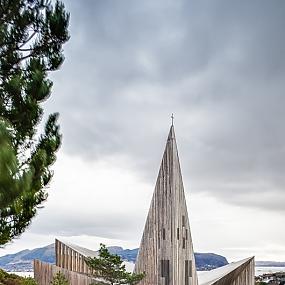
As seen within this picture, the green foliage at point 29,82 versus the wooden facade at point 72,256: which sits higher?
the green foliage at point 29,82

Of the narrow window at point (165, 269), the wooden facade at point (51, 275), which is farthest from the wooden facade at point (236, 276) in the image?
the wooden facade at point (51, 275)

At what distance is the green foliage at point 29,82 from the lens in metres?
5.55

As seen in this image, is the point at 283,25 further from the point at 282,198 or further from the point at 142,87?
the point at 282,198

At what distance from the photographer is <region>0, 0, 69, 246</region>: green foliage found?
555 cm

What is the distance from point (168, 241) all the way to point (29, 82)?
6.50 metres

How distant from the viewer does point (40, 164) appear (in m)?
5.30

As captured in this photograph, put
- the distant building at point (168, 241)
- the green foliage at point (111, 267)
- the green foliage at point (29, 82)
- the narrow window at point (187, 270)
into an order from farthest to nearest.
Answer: the narrow window at point (187, 270) → the distant building at point (168, 241) → the green foliage at point (111, 267) → the green foliage at point (29, 82)

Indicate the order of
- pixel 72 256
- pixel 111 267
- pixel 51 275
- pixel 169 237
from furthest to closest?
pixel 72 256 → pixel 51 275 → pixel 169 237 → pixel 111 267

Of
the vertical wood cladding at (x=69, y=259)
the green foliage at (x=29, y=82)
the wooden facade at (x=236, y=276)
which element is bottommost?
the wooden facade at (x=236, y=276)

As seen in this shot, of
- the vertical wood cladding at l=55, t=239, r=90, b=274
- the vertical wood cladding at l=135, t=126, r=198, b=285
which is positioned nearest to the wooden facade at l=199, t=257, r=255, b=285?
the vertical wood cladding at l=135, t=126, r=198, b=285

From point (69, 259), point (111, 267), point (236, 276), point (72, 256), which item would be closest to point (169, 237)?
point (111, 267)

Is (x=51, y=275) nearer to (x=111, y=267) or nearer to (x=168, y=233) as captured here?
(x=111, y=267)

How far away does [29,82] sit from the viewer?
558cm

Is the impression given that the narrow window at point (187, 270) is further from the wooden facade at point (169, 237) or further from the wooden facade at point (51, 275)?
the wooden facade at point (51, 275)
